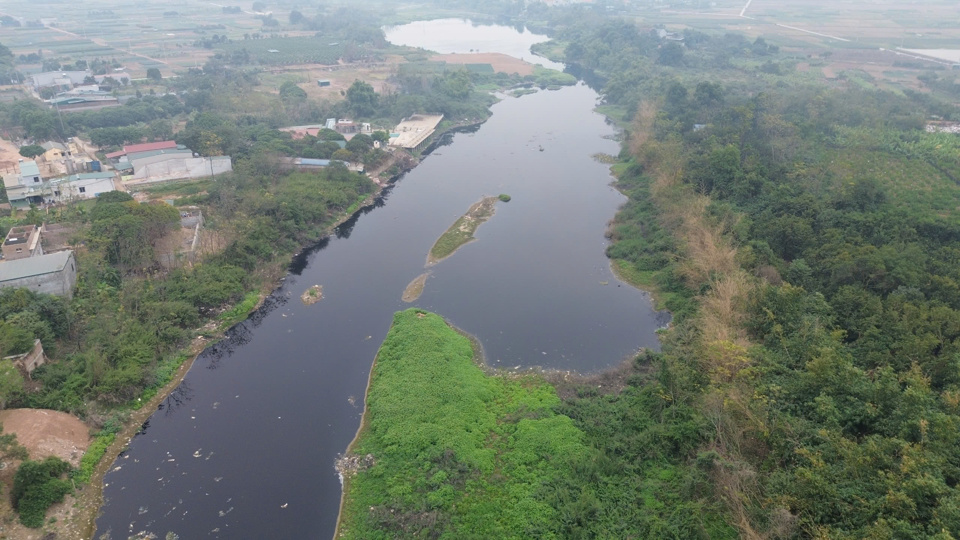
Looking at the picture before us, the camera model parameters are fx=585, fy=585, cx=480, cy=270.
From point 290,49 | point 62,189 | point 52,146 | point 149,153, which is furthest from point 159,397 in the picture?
point 290,49

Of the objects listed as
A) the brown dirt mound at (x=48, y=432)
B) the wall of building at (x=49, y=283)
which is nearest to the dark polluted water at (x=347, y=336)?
the brown dirt mound at (x=48, y=432)

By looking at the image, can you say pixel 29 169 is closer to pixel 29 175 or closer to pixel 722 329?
pixel 29 175

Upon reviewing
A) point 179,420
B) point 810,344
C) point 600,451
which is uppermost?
point 810,344

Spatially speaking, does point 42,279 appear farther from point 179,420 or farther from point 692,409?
point 692,409

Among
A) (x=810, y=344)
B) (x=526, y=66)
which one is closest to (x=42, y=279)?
(x=810, y=344)

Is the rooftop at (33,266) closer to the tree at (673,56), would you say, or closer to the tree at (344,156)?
the tree at (344,156)
